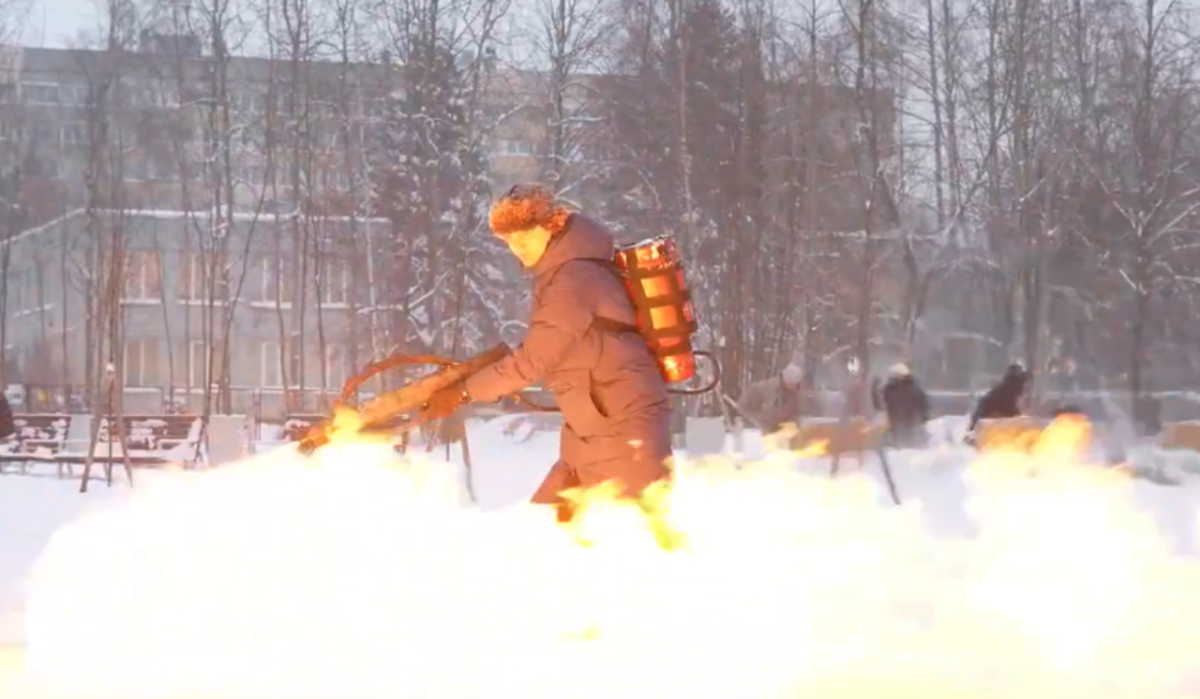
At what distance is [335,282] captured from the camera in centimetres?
5050

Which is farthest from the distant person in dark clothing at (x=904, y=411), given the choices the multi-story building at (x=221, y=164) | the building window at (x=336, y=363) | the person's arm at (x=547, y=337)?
the building window at (x=336, y=363)

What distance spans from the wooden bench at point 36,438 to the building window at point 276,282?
68.5ft

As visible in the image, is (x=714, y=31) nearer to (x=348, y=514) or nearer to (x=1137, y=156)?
(x=1137, y=156)

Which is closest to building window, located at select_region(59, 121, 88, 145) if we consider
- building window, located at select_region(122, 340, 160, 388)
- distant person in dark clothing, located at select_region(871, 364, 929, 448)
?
building window, located at select_region(122, 340, 160, 388)

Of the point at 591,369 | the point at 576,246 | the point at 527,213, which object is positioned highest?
the point at 527,213

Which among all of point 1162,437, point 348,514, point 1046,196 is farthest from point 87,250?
point 348,514

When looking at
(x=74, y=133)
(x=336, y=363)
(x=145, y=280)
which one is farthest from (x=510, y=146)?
(x=145, y=280)

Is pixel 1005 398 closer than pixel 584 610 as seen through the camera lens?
No

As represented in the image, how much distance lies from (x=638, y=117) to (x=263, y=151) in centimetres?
1073

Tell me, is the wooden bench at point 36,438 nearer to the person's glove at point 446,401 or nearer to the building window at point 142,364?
the person's glove at point 446,401

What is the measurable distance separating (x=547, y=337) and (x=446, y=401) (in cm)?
42

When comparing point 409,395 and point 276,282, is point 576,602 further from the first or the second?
point 276,282

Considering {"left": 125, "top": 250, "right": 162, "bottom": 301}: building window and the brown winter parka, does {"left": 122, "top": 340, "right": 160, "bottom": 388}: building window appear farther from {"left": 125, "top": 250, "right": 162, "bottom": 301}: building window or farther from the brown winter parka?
the brown winter parka

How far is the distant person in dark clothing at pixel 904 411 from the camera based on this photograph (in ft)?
79.0
